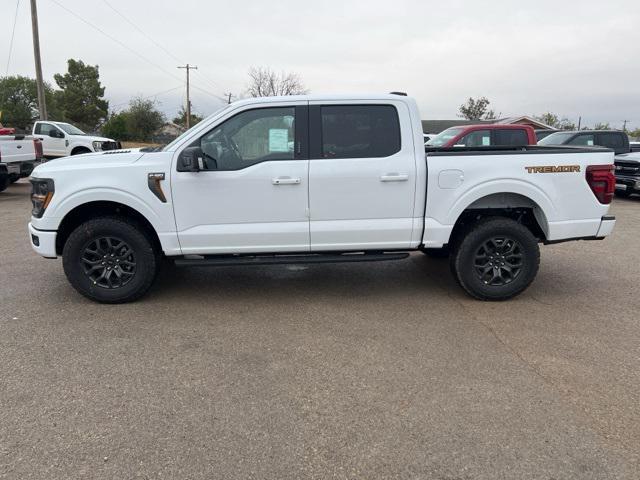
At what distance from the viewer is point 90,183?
14.5ft

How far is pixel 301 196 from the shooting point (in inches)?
178

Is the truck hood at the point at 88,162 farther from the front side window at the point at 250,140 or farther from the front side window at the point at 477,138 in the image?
the front side window at the point at 477,138

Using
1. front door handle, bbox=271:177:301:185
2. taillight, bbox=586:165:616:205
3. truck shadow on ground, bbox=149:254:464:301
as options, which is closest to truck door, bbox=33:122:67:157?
truck shadow on ground, bbox=149:254:464:301

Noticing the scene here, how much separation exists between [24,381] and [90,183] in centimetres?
190

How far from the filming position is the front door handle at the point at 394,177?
452cm

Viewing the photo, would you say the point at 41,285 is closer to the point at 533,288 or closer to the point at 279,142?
the point at 279,142

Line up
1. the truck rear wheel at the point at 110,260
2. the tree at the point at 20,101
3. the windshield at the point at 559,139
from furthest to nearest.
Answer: the tree at the point at 20,101 → the windshield at the point at 559,139 → the truck rear wheel at the point at 110,260

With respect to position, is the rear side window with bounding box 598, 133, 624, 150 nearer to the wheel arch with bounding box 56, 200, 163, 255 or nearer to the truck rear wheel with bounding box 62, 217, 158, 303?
the wheel arch with bounding box 56, 200, 163, 255

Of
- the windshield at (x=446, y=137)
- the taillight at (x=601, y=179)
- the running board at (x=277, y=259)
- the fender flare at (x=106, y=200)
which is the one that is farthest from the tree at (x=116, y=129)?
the taillight at (x=601, y=179)

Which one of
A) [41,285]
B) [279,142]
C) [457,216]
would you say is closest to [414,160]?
[457,216]

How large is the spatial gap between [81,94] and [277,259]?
6522 centimetres

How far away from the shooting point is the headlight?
14.7ft

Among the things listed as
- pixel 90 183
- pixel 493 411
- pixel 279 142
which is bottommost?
pixel 493 411

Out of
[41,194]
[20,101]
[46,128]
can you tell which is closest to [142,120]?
[20,101]
